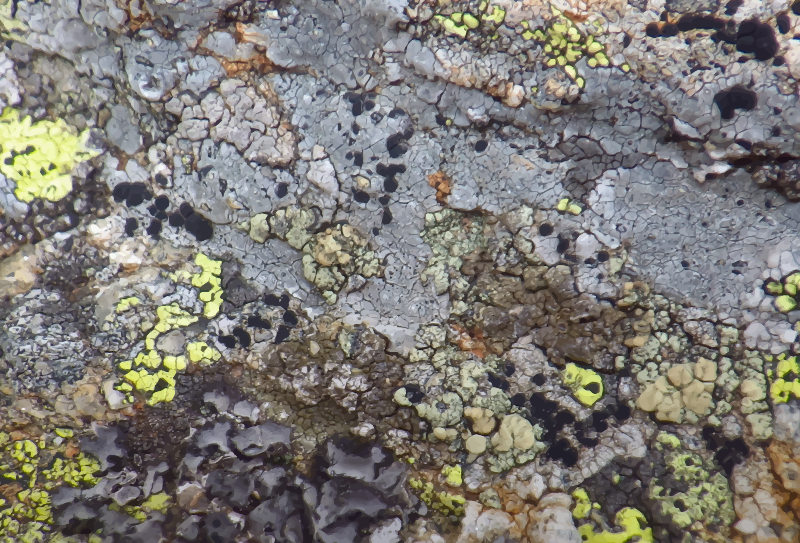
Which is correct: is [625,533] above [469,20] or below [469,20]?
below

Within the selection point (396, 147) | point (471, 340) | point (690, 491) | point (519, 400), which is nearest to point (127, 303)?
point (396, 147)

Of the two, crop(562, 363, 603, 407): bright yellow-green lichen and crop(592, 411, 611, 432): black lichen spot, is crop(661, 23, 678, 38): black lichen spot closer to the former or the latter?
crop(562, 363, 603, 407): bright yellow-green lichen

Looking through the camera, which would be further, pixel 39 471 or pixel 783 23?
pixel 39 471

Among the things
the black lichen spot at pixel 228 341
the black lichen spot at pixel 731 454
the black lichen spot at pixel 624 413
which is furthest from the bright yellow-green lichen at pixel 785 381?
the black lichen spot at pixel 228 341

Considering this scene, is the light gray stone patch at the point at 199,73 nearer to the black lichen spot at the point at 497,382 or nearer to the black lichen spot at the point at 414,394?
the black lichen spot at the point at 414,394

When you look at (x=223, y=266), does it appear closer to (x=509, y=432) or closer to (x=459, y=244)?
(x=459, y=244)

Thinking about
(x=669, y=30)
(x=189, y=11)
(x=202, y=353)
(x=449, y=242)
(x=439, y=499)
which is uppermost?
(x=669, y=30)

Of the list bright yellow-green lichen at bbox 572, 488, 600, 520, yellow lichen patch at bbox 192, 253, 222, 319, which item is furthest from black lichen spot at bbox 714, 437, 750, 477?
yellow lichen patch at bbox 192, 253, 222, 319

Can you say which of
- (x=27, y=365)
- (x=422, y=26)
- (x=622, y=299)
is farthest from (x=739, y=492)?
(x=27, y=365)

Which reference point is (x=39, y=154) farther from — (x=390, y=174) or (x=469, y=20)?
(x=469, y=20)
